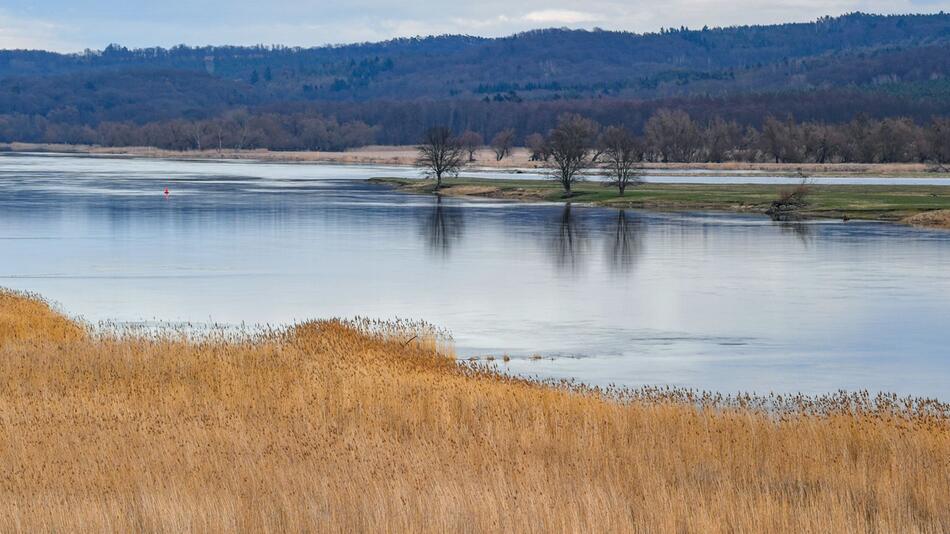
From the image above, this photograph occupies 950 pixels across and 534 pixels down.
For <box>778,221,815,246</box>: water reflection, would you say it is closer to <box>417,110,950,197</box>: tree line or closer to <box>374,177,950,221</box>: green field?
<box>374,177,950,221</box>: green field

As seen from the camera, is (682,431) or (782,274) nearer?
(682,431)

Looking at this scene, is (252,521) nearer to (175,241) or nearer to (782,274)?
(782,274)

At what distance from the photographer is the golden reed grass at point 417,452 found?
12383mm

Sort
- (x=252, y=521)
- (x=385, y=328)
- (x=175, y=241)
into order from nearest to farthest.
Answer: (x=252, y=521), (x=385, y=328), (x=175, y=241)

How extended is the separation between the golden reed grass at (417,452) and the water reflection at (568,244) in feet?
77.6

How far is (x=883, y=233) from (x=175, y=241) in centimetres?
3222

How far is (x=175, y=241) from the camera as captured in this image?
53750 mm

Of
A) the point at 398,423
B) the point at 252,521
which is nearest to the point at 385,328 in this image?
the point at 398,423

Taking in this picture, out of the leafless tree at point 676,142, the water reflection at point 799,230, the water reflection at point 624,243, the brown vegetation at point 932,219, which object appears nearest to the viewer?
the water reflection at point 624,243

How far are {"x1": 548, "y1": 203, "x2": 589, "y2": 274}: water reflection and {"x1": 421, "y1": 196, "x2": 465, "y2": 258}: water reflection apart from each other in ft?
14.4

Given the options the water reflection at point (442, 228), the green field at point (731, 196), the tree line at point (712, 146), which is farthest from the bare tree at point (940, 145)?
the water reflection at point (442, 228)

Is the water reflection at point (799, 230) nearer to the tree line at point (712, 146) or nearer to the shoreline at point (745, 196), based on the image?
the shoreline at point (745, 196)

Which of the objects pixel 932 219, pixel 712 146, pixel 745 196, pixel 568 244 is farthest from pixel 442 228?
pixel 712 146

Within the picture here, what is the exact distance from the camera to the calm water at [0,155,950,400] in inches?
1027
